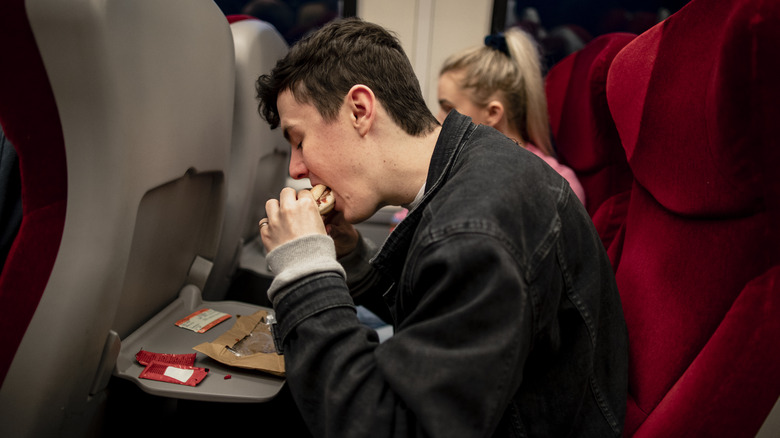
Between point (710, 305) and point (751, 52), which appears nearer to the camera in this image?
point (751, 52)

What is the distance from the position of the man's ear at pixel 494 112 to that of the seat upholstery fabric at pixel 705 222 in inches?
42.9

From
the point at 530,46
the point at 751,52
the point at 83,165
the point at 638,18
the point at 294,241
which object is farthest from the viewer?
the point at 638,18

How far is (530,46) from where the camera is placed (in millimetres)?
2166

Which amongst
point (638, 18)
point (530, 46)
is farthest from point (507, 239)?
point (638, 18)

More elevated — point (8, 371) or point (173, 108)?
point (173, 108)

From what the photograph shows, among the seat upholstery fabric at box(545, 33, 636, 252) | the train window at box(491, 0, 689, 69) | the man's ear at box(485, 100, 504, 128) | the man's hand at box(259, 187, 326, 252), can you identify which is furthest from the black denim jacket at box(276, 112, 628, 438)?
the train window at box(491, 0, 689, 69)

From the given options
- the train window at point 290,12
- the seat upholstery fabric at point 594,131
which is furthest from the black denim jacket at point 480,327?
the train window at point 290,12

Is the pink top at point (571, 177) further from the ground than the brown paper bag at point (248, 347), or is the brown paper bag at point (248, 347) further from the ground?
the pink top at point (571, 177)

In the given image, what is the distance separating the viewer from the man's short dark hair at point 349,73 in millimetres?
1017

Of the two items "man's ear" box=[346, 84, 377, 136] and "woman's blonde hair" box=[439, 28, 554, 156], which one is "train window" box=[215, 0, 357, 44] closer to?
"woman's blonde hair" box=[439, 28, 554, 156]

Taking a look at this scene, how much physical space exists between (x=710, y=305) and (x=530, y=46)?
1662 mm

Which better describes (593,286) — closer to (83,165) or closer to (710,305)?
(710,305)

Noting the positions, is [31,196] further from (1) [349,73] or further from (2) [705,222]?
(2) [705,222]

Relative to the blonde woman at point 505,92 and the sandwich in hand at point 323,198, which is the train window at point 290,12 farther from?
the sandwich in hand at point 323,198
